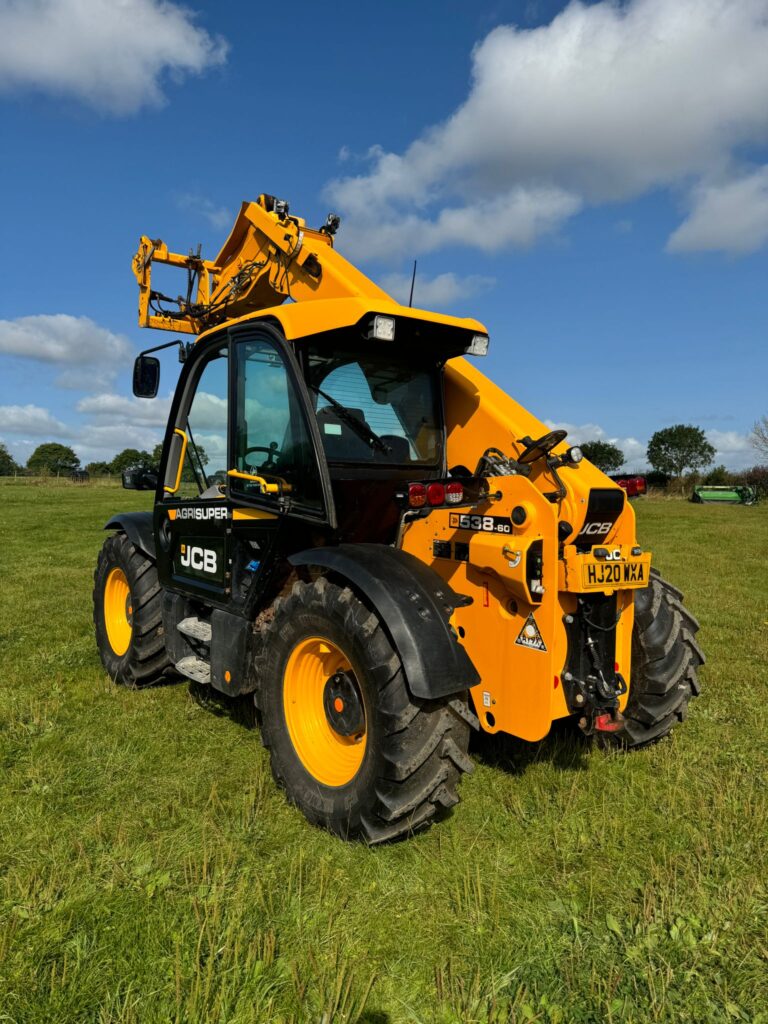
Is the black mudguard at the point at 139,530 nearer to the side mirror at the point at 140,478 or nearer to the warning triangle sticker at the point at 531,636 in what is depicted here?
the side mirror at the point at 140,478

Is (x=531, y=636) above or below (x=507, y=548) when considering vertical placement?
below

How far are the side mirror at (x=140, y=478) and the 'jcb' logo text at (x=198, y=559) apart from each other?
2.43 feet

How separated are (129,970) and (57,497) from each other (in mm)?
31125

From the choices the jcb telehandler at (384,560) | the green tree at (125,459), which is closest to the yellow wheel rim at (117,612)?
the jcb telehandler at (384,560)

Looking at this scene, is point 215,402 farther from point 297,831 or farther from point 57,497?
point 57,497

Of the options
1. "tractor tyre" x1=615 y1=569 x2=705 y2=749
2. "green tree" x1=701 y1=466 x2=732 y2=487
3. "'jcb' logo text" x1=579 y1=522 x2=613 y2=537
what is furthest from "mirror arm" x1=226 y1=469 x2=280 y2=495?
"green tree" x1=701 y1=466 x2=732 y2=487

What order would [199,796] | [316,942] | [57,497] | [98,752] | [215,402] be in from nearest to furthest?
[316,942] < [199,796] < [98,752] < [215,402] < [57,497]

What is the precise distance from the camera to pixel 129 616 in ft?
19.2

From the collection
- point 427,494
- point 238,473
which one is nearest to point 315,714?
point 427,494

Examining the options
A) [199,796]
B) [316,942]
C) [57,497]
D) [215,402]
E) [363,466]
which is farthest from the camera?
[57,497]

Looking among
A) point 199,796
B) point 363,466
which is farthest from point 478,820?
point 363,466

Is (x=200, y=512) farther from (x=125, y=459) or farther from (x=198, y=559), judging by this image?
(x=125, y=459)

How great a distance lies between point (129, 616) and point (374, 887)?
12.2ft

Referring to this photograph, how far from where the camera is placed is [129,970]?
2.34 meters
